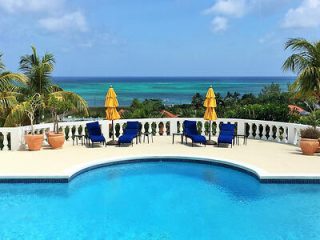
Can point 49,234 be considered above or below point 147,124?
below

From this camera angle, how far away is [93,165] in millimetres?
11148

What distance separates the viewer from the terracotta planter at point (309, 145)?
12.2 m

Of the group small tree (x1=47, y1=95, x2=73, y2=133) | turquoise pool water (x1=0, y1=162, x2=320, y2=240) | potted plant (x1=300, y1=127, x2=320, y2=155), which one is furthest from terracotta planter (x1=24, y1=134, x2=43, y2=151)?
potted plant (x1=300, y1=127, x2=320, y2=155)

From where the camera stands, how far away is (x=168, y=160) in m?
12.3

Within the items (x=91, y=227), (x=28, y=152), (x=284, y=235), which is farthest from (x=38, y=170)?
(x=284, y=235)

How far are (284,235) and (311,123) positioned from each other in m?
7.58

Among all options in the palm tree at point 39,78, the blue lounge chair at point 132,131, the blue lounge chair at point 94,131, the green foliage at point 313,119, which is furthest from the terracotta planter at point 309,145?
the palm tree at point 39,78

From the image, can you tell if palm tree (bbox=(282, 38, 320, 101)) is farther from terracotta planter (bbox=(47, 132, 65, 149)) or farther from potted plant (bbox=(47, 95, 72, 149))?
terracotta planter (bbox=(47, 132, 65, 149))

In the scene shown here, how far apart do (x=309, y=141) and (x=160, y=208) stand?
6.23 meters

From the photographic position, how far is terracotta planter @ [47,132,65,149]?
13.3 meters

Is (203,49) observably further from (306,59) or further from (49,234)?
(49,234)

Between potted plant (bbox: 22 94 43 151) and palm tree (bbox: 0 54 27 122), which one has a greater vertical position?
palm tree (bbox: 0 54 27 122)

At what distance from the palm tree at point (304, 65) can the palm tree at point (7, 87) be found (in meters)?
9.83

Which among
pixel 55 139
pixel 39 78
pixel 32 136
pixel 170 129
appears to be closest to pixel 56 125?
pixel 55 139
